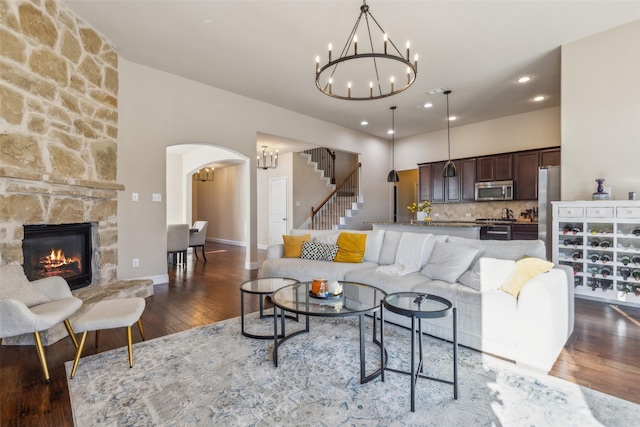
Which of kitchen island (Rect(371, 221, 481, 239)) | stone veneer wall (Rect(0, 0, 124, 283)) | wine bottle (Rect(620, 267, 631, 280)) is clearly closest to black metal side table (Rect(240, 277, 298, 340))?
stone veneer wall (Rect(0, 0, 124, 283))

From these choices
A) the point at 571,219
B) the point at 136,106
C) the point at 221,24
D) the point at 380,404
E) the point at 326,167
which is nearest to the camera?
the point at 380,404

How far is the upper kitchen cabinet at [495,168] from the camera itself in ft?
22.8

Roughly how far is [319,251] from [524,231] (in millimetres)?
4524

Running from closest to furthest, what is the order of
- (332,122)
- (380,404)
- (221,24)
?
(380,404)
(221,24)
(332,122)

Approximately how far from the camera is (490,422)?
171cm

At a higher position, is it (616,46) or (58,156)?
(616,46)

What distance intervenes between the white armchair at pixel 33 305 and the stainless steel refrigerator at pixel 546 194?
5838 mm

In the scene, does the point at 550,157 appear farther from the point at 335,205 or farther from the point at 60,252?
the point at 60,252

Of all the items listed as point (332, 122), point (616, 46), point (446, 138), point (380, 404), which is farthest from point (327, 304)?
point (446, 138)

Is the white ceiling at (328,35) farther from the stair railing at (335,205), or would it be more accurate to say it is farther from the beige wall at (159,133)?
the stair railing at (335,205)

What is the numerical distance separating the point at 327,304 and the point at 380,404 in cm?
77

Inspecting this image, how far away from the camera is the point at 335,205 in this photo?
8.98 m

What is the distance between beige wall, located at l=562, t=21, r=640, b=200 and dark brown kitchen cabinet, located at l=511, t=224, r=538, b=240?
210 centimetres

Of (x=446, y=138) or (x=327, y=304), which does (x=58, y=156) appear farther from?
(x=446, y=138)
